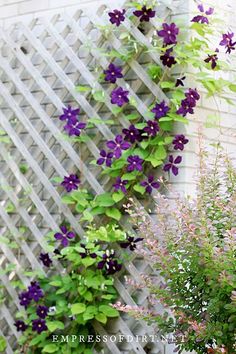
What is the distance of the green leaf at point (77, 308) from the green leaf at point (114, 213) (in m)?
0.41

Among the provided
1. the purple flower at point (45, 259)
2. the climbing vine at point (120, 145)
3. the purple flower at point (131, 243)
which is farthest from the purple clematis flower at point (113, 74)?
the purple flower at point (45, 259)

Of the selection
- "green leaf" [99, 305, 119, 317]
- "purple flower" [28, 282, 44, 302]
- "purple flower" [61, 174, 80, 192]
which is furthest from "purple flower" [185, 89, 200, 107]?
"purple flower" [28, 282, 44, 302]

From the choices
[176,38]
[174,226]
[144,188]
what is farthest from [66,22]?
[174,226]

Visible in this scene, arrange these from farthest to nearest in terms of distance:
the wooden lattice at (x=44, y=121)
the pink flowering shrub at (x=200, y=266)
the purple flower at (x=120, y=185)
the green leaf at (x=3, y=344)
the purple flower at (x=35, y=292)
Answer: the green leaf at (x=3, y=344) < the purple flower at (x=35, y=292) < the wooden lattice at (x=44, y=121) < the purple flower at (x=120, y=185) < the pink flowering shrub at (x=200, y=266)

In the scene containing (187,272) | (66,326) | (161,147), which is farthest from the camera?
(66,326)

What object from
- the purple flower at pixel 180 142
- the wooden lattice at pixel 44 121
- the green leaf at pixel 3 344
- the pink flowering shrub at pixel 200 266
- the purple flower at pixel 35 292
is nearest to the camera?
the pink flowering shrub at pixel 200 266

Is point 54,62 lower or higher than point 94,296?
higher

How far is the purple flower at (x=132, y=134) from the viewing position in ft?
11.0

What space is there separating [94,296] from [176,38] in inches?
46.5

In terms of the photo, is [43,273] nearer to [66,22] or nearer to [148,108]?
[148,108]

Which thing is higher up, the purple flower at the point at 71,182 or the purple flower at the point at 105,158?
the purple flower at the point at 71,182

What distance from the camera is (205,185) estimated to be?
8.74 ft

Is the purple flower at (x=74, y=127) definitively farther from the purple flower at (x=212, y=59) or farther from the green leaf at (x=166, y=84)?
the purple flower at (x=212, y=59)

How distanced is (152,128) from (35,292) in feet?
3.17
